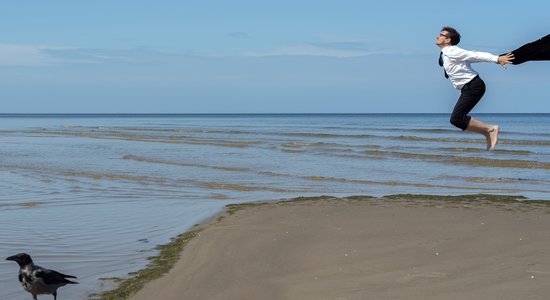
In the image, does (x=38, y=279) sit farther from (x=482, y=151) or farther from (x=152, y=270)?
(x=482, y=151)

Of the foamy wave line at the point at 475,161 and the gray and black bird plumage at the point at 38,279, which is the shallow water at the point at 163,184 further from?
the gray and black bird plumage at the point at 38,279

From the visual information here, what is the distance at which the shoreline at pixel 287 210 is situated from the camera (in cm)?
889

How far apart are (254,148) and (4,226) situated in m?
24.6

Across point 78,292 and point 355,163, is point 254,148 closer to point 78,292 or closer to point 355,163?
point 355,163

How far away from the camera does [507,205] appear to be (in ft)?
49.5
